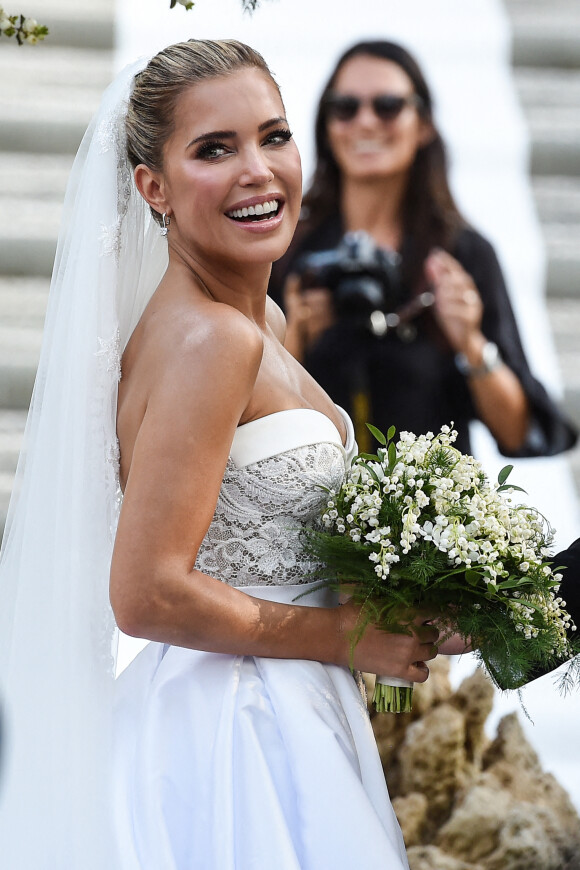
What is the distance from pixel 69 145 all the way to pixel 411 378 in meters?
1.66

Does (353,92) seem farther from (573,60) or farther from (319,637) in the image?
(319,637)

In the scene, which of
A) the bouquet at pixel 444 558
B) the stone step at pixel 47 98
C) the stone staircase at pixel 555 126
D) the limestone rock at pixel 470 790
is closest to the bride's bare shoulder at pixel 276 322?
the bouquet at pixel 444 558

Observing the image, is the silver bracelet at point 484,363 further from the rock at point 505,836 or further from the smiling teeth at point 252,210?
the smiling teeth at point 252,210

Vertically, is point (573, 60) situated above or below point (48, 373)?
above

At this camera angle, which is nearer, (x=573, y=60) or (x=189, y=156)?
(x=189, y=156)

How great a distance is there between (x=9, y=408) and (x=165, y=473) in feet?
8.68

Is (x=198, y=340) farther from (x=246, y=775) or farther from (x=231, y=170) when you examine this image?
(x=246, y=775)

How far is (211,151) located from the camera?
5.46 feet

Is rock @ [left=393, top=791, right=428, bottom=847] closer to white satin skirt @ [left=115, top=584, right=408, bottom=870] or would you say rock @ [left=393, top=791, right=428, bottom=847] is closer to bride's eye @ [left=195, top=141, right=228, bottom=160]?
white satin skirt @ [left=115, top=584, right=408, bottom=870]

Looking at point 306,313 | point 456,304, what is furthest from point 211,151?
point 456,304

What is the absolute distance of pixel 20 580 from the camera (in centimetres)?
171

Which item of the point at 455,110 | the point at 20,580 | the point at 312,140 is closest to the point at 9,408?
the point at 312,140

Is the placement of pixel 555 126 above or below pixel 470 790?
above

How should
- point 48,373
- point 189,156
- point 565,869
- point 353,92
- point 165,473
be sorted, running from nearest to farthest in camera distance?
point 165,473
point 189,156
point 48,373
point 565,869
point 353,92
